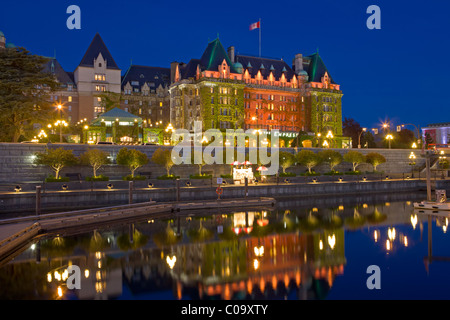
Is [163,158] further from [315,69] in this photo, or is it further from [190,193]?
[315,69]

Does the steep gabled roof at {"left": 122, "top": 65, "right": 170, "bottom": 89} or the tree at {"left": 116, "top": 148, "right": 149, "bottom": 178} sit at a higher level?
the steep gabled roof at {"left": 122, "top": 65, "right": 170, "bottom": 89}

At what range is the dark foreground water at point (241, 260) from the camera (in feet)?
57.4

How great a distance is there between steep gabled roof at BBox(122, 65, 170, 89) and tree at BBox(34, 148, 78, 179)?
62.5 m

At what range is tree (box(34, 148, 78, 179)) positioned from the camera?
45156 millimetres

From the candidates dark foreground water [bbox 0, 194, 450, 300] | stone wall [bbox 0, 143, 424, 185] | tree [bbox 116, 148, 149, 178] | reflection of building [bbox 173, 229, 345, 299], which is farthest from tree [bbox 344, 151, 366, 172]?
reflection of building [bbox 173, 229, 345, 299]

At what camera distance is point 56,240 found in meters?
26.1

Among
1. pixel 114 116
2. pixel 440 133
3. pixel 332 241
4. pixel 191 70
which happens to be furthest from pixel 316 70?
pixel 332 241

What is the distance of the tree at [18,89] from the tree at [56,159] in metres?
10.4

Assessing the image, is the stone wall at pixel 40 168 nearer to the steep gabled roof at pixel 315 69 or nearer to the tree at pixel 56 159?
the tree at pixel 56 159

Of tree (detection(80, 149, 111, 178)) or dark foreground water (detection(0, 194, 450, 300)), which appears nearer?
dark foreground water (detection(0, 194, 450, 300))

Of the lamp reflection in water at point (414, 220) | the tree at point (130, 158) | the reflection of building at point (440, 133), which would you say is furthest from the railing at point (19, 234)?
the reflection of building at point (440, 133)

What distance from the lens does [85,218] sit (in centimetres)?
3102

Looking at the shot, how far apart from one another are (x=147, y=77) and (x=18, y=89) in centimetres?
5820

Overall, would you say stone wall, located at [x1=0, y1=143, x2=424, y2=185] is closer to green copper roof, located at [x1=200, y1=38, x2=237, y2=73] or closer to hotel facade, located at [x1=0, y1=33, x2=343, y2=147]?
hotel facade, located at [x1=0, y1=33, x2=343, y2=147]
